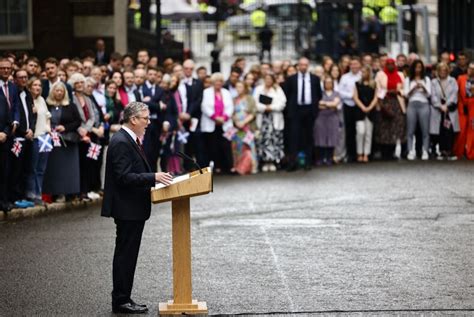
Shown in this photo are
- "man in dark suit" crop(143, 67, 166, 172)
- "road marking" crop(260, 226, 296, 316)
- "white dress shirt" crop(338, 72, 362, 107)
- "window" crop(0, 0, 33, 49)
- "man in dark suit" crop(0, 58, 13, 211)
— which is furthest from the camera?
"window" crop(0, 0, 33, 49)

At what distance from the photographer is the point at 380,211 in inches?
728

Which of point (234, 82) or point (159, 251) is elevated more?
point (234, 82)

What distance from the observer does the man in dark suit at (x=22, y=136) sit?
18531 millimetres

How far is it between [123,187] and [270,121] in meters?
14.2

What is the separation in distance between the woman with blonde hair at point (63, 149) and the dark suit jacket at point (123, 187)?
782 cm

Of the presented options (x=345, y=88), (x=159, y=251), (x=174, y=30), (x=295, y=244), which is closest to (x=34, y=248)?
(x=159, y=251)

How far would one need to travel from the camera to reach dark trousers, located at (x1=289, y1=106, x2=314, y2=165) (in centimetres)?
2539

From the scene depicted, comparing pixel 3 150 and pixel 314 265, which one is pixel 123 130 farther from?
pixel 3 150

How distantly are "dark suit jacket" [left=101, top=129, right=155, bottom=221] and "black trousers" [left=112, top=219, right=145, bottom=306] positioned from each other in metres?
0.10

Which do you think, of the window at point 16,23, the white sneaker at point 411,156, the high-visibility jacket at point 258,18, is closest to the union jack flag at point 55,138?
the white sneaker at point 411,156

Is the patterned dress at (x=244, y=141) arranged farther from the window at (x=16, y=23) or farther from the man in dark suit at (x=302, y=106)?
the window at (x=16, y=23)

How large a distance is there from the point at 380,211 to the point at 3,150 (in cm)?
513

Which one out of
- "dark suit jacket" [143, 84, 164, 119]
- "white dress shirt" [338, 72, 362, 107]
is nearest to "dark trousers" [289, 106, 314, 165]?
"white dress shirt" [338, 72, 362, 107]

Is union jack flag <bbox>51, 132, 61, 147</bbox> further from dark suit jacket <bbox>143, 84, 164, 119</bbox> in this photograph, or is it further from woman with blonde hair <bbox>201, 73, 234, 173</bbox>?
woman with blonde hair <bbox>201, 73, 234, 173</bbox>
